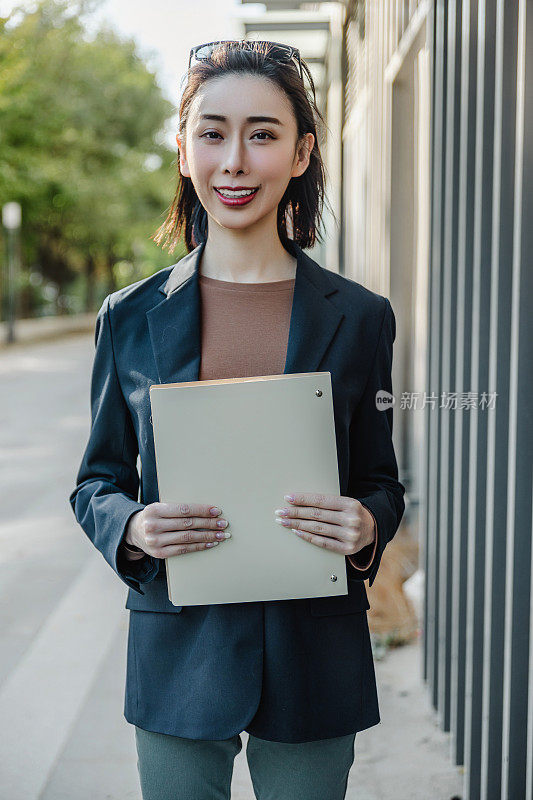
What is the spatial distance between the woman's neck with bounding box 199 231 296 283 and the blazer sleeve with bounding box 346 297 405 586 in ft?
0.68

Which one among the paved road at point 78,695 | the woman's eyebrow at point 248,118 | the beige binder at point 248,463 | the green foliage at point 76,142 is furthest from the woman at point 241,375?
the green foliage at point 76,142

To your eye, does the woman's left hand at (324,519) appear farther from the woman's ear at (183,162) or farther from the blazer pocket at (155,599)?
the woman's ear at (183,162)

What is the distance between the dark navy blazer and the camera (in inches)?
61.5

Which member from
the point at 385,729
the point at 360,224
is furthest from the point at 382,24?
the point at 385,729

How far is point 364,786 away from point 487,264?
72.0 inches

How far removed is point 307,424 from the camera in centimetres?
144

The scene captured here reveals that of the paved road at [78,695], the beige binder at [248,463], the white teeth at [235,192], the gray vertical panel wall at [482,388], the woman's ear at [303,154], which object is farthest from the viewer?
the paved road at [78,695]

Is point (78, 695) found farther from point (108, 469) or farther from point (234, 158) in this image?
point (234, 158)

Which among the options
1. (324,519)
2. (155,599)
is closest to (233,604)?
(155,599)

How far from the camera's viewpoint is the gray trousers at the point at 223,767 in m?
1.59

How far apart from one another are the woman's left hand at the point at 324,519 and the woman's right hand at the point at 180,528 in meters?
0.10

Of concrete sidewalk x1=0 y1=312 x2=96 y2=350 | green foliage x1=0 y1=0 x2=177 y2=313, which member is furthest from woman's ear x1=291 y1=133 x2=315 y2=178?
concrete sidewalk x1=0 y1=312 x2=96 y2=350

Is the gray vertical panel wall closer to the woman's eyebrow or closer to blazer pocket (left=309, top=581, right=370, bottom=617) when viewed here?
blazer pocket (left=309, top=581, right=370, bottom=617)

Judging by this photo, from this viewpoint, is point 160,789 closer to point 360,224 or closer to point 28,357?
point 360,224
